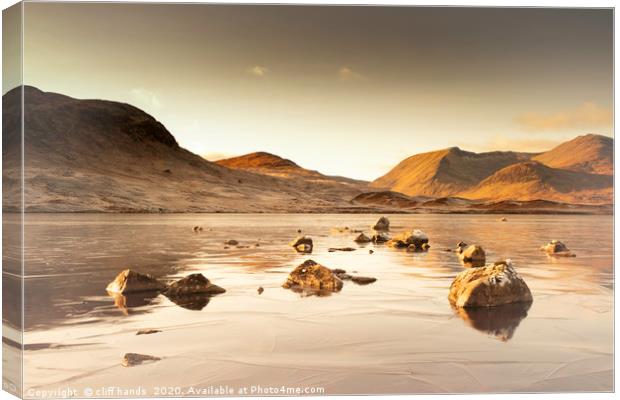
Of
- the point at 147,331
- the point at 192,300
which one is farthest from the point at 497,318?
the point at 147,331

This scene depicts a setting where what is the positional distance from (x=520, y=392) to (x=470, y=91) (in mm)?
5607

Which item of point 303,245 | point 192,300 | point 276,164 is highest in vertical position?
point 276,164

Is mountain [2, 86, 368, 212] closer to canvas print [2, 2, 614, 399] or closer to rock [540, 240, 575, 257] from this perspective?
canvas print [2, 2, 614, 399]

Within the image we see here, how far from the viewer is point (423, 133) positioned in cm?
1168

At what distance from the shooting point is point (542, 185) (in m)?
12.7

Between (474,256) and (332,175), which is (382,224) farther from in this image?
(332,175)

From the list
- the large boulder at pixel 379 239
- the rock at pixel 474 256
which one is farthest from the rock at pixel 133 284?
the large boulder at pixel 379 239

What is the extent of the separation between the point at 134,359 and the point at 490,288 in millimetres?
4779

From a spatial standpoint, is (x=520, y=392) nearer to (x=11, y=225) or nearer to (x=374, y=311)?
(x=374, y=311)

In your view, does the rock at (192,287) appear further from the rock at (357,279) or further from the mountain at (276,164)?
the mountain at (276,164)

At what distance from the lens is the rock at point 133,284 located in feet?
30.3

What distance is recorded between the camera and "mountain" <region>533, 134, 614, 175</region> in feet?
30.7

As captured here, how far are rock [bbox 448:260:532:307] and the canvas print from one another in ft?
0.10

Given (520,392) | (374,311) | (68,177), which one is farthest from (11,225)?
(68,177)
